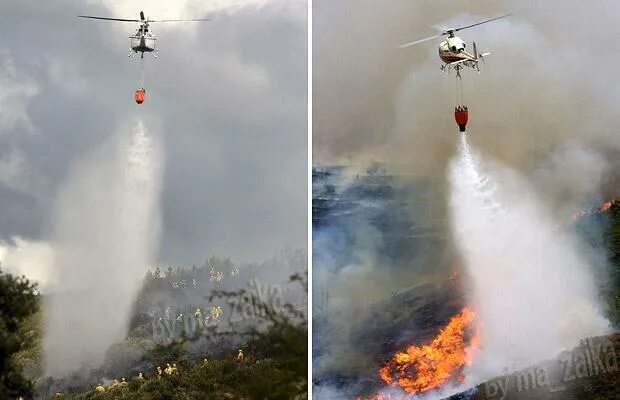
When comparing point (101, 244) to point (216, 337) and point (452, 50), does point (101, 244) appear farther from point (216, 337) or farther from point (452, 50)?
point (452, 50)

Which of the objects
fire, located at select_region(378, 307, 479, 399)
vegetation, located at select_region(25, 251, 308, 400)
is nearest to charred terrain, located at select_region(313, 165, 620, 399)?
fire, located at select_region(378, 307, 479, 399)

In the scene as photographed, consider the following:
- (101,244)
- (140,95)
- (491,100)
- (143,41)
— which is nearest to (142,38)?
(143,41)

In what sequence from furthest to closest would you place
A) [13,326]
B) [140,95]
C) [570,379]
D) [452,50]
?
[452,50] → [570,379] → [140,95] → [13,326]

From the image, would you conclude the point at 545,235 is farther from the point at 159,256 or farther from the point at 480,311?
the point at 159,256

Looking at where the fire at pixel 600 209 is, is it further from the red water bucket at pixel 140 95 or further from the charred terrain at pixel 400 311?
the red water bucket at pixel 140 95

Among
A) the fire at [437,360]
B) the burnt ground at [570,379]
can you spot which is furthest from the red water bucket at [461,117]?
the burnt ground at [570,379]

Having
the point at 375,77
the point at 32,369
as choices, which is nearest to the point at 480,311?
the point at 375,77
